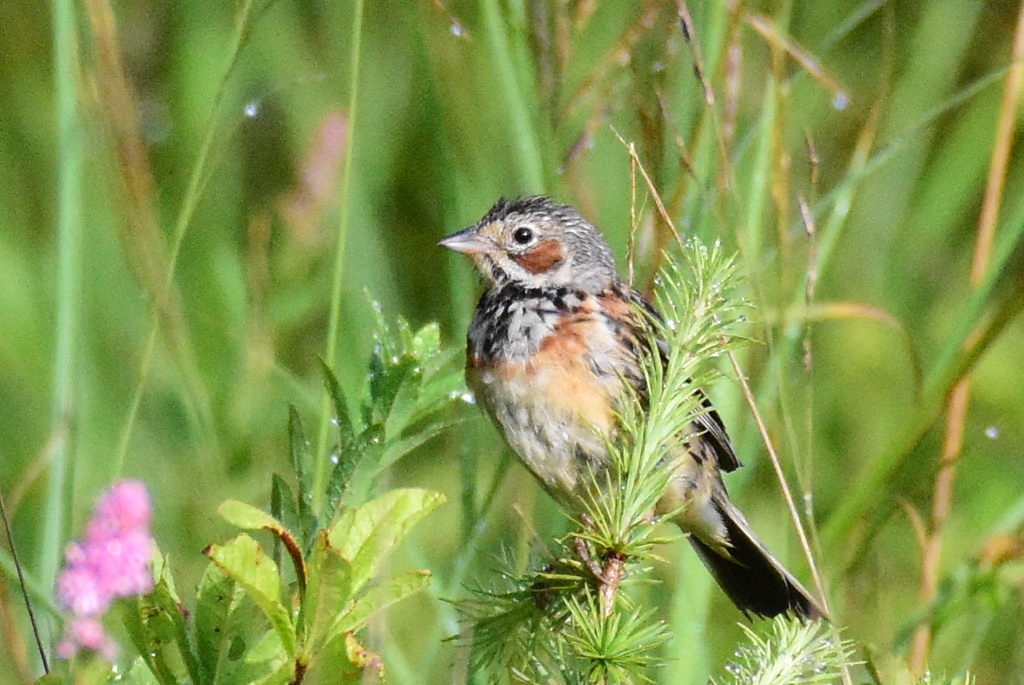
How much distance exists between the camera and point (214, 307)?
10.8ft

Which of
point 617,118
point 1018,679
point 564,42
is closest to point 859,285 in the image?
point 617,118

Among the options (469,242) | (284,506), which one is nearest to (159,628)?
Result: (284,506)

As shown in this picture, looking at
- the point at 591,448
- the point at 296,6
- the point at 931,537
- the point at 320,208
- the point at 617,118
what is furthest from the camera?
the point at 296,6

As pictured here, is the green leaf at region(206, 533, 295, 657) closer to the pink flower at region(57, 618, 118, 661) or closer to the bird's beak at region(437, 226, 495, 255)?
the pink flower at region(57, 618, 118, 661)

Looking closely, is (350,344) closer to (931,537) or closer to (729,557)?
(729,557)

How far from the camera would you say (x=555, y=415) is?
8.07 ft

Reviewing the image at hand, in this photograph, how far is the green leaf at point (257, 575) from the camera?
1.11m

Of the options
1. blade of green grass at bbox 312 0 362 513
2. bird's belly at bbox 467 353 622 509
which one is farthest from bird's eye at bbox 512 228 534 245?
blade of green grass at bbox 312 0 362 513

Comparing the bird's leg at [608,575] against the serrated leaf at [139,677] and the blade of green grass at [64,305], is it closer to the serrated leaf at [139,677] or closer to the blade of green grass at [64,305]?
the serrated leaf at [139,677]

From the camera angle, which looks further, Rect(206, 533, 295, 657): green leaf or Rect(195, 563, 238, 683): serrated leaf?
Rect(195, 563, 238, 683): serrated leaf

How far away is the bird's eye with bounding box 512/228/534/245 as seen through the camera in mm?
2840

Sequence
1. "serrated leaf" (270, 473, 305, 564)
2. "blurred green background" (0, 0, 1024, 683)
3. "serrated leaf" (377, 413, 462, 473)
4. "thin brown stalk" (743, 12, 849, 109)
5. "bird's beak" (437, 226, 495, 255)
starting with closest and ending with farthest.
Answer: "serrated leaf" (270, 473, 305, 564)
"serrated leaf" (377, 413, 462, 473)
"blurred green background" (0, 0, 1024, 683)
"thin brown stalk" (743, 12, 849, 109)
"bird's beak" (437, 226, 495, 255)

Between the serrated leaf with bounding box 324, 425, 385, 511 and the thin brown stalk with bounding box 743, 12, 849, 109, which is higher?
the thin brown stalk with bounding box 743, 12, 849, 109

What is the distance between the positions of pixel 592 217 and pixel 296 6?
1.35 metres
